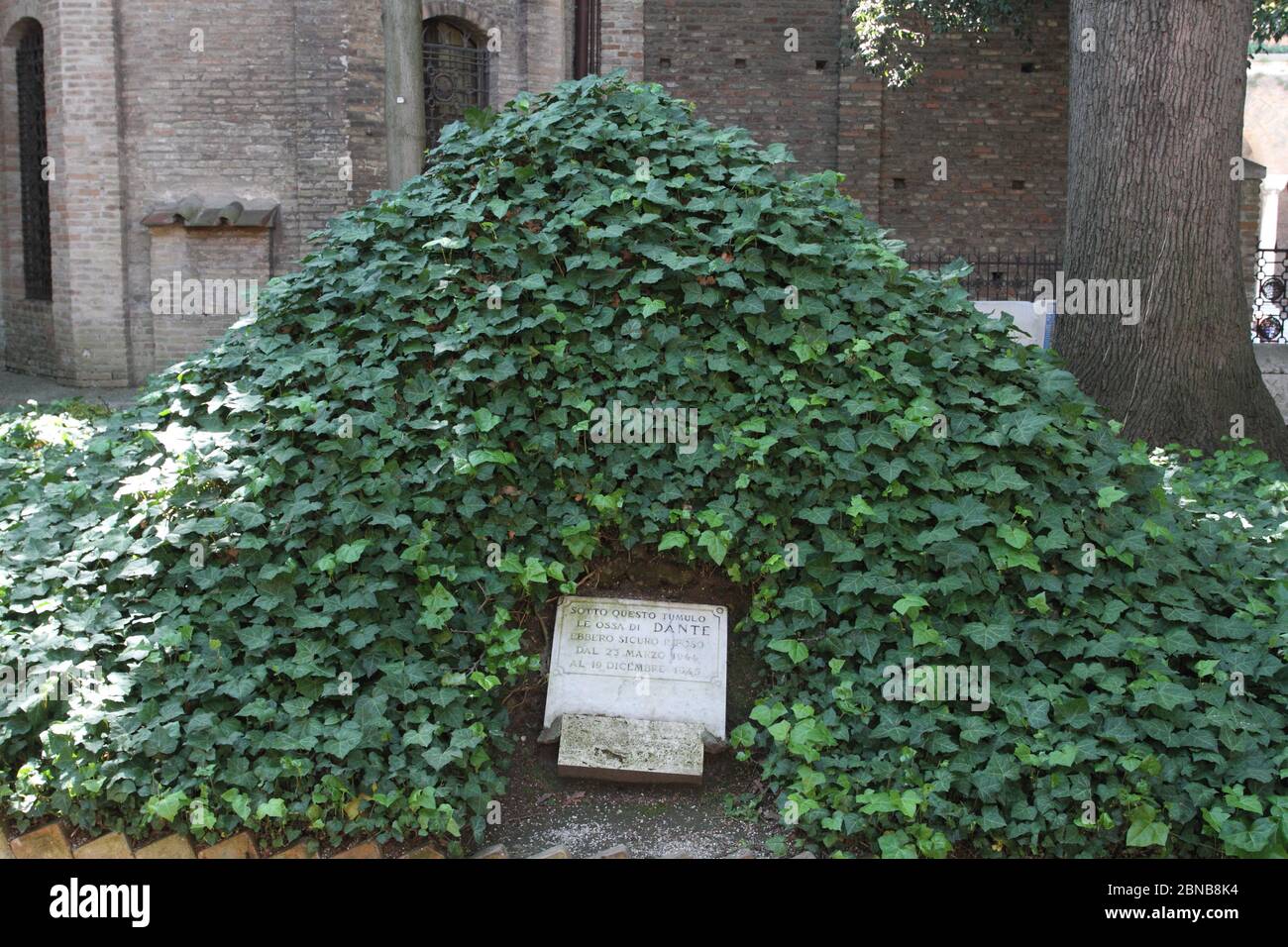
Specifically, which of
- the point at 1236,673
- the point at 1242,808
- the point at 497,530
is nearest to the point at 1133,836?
the point at 1242,808

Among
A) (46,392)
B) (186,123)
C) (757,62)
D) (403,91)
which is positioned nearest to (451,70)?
(186,123)

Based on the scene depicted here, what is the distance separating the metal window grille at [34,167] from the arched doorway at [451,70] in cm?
549

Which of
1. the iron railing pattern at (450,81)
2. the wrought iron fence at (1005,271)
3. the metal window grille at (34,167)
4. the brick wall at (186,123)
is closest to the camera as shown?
the brick wall at (186,123)

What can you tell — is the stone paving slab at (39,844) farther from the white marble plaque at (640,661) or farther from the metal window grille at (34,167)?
the metal window grille at (34,167)

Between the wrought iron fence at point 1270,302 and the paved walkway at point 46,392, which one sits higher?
the wrought iron fence at point 1270,302

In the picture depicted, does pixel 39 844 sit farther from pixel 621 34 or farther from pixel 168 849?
pixel 621 34

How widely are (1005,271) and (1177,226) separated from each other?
11.1 m

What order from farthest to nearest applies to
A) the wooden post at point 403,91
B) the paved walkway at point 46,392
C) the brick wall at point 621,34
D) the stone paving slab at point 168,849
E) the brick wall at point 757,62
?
the brick wall at point 757,62
the brick wall at point 621,34
the paved walkway at point 46,392
the wooden post at point 403,91
the stone paving slab at point 168,849

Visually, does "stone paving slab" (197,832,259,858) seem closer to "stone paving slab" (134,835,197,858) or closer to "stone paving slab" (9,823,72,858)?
"stone paving slab" (134,835,197,858)

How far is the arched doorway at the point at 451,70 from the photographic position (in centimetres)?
1386

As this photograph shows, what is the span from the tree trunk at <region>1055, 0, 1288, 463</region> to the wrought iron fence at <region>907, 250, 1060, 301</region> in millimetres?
9280

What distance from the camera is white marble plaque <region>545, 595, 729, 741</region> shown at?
4.29m

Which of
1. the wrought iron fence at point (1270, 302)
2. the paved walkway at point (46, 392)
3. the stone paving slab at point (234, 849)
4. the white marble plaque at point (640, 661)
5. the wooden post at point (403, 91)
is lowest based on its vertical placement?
the stone paving slab at point (234, 849)

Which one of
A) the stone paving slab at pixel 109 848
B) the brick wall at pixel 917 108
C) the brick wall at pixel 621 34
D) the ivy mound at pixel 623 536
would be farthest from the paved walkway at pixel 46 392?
the stone paving slab at pixel 109 848
